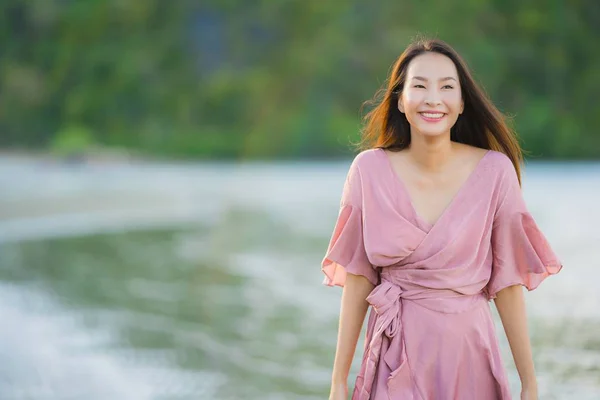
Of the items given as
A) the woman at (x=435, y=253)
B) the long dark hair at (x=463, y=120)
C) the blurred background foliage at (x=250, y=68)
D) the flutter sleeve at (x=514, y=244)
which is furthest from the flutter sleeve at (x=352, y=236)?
the blurred background foliage at (x=250, y=68)

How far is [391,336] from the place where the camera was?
1.76m

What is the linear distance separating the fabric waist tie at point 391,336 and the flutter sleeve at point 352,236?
0.06 m

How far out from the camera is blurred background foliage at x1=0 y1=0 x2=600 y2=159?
20141 millimetres

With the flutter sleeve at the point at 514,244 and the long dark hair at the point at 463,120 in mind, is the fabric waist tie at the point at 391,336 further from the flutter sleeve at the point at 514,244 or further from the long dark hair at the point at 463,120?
the long dark hair at the point at 463,120

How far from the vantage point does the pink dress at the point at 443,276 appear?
1.73 metres

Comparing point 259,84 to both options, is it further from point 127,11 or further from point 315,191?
point 315,191

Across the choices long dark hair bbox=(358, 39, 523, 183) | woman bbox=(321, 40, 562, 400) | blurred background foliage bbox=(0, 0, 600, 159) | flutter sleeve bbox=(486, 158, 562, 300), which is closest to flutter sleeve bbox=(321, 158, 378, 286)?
woman bbox=(321, 40, 562, 400)

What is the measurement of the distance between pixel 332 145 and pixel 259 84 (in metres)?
2.39

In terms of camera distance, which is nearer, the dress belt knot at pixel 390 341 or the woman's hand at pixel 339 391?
the dress belt knot at pixel 390 341

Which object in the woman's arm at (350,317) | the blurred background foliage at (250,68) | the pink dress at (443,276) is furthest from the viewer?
the blurred background foliage at (250,68)

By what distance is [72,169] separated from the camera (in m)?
19.8

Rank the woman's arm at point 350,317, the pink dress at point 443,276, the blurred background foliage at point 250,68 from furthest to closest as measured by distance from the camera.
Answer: the blurred background foliage at point 250,68, the woman's arm at point 350,317, the pink dress at point 443,276

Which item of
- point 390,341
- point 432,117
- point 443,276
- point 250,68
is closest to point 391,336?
point 390,341

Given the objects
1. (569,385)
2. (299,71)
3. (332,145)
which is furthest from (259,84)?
(569,385)
